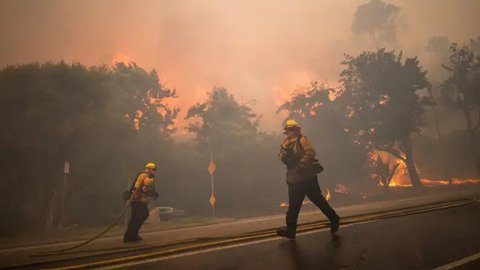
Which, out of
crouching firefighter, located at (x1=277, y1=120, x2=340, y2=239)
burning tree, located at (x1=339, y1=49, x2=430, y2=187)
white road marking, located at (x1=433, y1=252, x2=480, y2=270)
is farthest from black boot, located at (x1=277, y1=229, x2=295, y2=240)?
burning tree, located at (x1=339, y1=49, x2=430, y2=187)

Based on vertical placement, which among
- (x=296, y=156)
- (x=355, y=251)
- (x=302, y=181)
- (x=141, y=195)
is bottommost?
(x=355, y=251)

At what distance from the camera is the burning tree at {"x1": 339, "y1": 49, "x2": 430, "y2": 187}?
140ft

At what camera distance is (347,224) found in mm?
6672

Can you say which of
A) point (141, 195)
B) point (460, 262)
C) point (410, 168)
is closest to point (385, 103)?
point (410, 168)

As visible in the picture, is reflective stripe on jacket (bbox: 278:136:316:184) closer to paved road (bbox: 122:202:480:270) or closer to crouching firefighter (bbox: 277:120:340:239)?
crouching firefighter (bbox: 277:120:340:239)

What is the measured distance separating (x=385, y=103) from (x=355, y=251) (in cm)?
4394

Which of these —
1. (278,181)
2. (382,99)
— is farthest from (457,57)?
(278,181)

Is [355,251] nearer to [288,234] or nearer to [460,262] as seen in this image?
[460,262]

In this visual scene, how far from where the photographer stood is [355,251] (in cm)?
427

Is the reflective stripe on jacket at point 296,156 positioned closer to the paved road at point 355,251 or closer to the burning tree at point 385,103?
the paved road at point 355,251

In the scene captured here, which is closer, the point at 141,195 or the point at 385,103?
the point at 141,195

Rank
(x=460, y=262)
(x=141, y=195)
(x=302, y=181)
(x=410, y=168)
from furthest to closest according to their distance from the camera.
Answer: (x=410, y=168), (x=141, y=195), (x=302, y=181), (x=460, y=262)

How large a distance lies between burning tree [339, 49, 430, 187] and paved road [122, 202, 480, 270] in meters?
39.6

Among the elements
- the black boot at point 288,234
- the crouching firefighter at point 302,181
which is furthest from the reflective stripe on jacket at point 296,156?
the black boot at point 288,234
